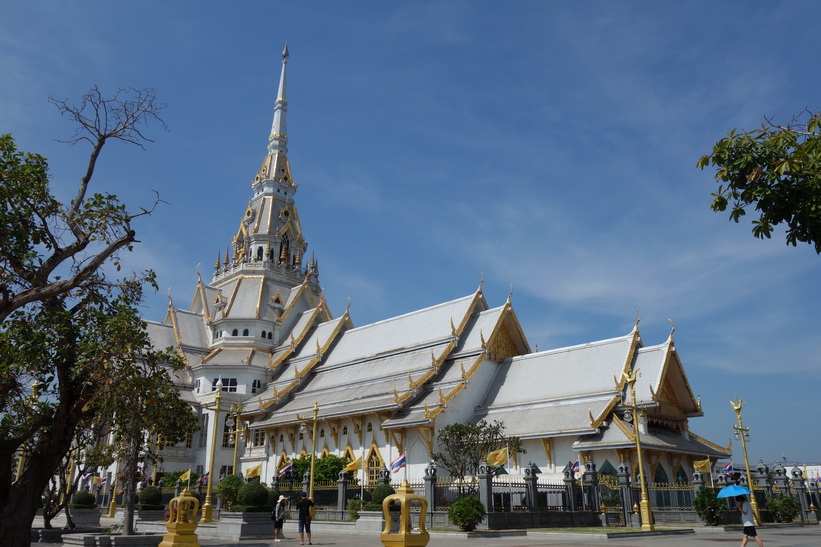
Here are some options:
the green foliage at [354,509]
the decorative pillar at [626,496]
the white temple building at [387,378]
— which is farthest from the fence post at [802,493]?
the green foliage at [354,509]

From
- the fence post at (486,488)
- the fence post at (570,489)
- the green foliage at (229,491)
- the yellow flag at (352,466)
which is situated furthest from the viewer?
the yellow flag at (352,466)

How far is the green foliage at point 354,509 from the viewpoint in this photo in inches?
1012

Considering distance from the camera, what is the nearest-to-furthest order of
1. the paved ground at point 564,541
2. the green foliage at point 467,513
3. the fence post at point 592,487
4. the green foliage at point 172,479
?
the paved ground at point 564,541
the green foliage at point 467,513
the fence post at point 592,487
the green foliage at point 172,479

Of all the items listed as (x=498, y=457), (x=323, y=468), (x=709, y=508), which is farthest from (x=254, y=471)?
(x=709, y=508)

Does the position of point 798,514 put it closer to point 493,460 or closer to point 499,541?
point 493,460

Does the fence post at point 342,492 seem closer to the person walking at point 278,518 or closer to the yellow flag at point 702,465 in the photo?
the person walking at point 278,518

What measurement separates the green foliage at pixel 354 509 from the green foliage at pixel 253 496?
148 inches

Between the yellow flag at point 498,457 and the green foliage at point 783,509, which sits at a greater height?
the yellow flag at point 498,457

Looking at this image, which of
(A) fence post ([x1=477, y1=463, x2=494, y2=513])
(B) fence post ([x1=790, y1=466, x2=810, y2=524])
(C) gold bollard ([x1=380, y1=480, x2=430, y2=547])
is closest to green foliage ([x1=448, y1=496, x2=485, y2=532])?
(A) fence post ([x1=477, y1=463, x2=494, y2=513])

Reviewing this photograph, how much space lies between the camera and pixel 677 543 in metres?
16.7

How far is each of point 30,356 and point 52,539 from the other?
10325 mm

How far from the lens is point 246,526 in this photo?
825 inches

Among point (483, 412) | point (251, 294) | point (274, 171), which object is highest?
point (274, 171)

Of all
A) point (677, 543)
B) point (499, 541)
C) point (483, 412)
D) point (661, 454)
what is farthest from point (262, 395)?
point (677, 543)
